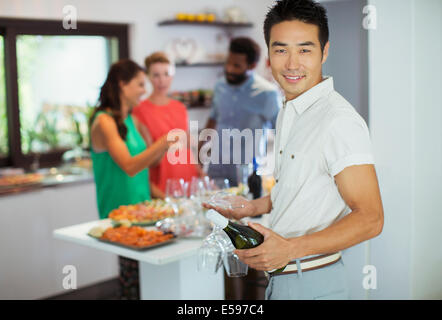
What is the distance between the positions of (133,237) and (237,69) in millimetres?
1827

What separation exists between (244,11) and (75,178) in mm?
2676

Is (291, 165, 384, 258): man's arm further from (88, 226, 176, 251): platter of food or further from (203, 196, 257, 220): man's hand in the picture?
(88, 226, 176, 251): platter of food

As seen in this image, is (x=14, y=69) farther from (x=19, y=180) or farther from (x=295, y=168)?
(x=295, y=168)

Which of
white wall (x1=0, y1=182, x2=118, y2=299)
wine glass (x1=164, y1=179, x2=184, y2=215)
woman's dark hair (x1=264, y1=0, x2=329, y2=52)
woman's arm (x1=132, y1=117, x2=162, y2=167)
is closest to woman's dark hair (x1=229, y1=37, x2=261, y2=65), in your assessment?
woman's arm (x1=132, y1=117, x2=162, y2=167)

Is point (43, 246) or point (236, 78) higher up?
point (236, 78)

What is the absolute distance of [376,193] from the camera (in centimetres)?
122

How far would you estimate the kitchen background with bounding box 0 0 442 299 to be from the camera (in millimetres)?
1958

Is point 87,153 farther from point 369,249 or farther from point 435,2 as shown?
point 435,2

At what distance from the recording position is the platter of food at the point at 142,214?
2385 millimetres

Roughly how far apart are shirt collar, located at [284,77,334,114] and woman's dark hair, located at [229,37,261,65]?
2.27 metres

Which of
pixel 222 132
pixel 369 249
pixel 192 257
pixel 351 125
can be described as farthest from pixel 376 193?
pixel 222 132

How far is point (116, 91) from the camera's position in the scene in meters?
2.86

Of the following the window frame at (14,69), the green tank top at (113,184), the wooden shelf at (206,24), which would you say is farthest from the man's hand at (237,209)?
the wooden shelf at (206,24)

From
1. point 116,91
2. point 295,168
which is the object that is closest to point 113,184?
point 116,91
